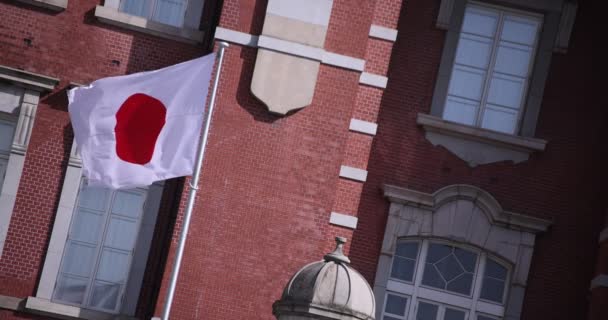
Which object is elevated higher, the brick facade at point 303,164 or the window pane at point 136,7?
the window pane at point 136,7

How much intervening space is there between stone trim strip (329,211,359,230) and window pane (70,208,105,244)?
3.03 metres

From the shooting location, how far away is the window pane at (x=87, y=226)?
16.3 m

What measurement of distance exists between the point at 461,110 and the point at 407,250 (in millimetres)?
2111

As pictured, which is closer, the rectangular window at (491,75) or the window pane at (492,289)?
the window pane at (492,289)

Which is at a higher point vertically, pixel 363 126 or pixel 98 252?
pixel 363 126

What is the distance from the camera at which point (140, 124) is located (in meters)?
12.8

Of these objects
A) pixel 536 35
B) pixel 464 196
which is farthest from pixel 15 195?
pixel 536 35

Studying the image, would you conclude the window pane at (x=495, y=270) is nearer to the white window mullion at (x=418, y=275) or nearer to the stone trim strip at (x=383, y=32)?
the white window mullion at (x=418, y=275)

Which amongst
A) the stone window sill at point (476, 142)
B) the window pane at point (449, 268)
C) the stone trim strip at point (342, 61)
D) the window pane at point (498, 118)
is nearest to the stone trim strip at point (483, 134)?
the stone window sill at point (476, 142)

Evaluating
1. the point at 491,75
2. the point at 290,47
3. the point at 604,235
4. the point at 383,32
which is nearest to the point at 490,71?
the point at 491,75

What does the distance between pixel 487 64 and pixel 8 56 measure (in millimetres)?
6503

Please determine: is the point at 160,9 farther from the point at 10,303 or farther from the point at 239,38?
the point at 10,303

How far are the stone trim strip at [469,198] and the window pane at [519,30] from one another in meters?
2.25

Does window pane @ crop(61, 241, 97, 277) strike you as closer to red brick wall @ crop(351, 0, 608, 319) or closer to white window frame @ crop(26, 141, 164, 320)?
white window frame @ crop(26, 141, 164, 320)
